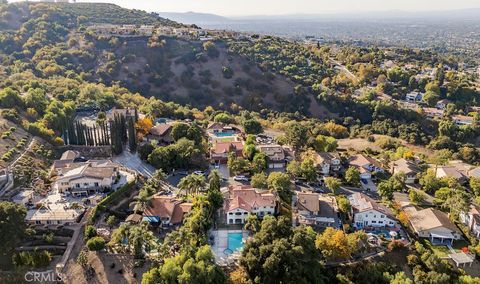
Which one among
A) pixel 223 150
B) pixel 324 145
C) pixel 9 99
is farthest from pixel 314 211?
pixel 9 99

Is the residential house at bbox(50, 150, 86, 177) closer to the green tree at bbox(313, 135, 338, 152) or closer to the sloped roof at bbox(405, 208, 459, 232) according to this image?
the green tree at bbox(313, 135, 338, 152)

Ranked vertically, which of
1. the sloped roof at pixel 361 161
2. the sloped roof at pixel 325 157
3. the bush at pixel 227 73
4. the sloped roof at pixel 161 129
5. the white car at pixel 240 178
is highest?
the bush at pixel 227 73

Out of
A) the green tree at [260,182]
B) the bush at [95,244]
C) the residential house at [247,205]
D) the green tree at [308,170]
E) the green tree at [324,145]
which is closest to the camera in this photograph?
the bush at [95,244]

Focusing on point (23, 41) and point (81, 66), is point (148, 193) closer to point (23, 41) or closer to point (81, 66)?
point (81, 66)

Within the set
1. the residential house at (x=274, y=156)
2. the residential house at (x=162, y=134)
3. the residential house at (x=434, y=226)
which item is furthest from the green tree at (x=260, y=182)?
the residential house at (x=162, y=134)

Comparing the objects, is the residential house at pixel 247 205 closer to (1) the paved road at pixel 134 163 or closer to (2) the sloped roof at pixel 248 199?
(2) the sloped roof at pixel 248 199

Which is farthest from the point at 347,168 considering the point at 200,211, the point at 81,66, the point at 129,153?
the point at 81,66
